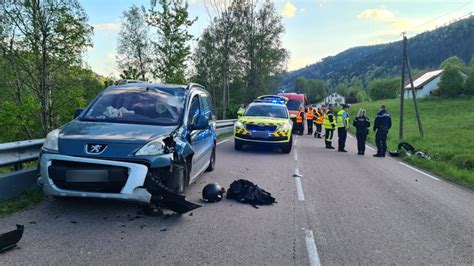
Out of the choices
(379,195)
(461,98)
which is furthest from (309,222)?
(461,98)

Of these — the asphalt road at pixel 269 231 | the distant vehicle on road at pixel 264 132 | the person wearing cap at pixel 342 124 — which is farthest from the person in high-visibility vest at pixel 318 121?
the asphalt road at pixel 269 231

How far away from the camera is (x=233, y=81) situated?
161ft

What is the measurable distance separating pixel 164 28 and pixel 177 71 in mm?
2843

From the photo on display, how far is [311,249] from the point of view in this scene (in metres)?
4.51

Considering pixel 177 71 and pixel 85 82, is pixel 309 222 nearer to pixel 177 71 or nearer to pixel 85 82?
pixel 85 82

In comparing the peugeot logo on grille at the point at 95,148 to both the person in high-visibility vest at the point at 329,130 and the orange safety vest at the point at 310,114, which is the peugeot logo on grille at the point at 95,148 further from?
the orange safety vest at the point at 310,114

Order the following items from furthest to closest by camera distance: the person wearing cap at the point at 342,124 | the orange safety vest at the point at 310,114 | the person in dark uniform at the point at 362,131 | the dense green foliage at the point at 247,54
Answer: the dense green foliage at the point at 247,54 < the orange safety vest at the point at 310,114 < the person wearing cap at the point at 342,124 < the person in dark uniform at the point at 362,131

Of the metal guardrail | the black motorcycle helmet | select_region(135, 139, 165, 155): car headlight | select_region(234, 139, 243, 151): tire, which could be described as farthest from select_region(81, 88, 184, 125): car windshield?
select_region(234, 139, 243, 151): tire

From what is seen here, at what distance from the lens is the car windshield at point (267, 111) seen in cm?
1541

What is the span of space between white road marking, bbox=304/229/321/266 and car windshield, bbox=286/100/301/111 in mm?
23080

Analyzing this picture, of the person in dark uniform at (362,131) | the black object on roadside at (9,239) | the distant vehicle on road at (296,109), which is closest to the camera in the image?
the black object on roadside at (9,239)

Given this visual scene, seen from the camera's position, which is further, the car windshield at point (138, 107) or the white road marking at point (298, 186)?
the white road marking at point (298, 186)

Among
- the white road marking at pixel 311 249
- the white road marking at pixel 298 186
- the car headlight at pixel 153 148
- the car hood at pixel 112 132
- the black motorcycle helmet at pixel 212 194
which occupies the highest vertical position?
the car hood at pixel 112 132

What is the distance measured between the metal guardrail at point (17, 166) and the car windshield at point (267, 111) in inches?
384
